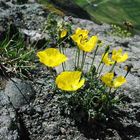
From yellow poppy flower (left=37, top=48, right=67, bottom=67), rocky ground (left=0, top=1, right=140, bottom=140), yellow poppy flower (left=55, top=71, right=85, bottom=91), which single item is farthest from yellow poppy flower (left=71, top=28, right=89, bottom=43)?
rocky ground (left=0, top=1, right=140, bottom=140)

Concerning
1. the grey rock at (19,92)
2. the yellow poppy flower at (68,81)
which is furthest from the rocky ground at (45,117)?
the yellow poppy flower at (68,81)

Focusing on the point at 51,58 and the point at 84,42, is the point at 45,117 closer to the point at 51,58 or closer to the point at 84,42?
the point at 51,58

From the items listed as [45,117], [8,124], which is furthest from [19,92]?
[8,124]

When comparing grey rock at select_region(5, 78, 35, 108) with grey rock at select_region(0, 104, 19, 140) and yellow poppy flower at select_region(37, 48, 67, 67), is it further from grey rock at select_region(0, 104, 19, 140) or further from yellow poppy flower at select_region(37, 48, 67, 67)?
yellow poppy flower at select_region(37, 48, 67, 67)

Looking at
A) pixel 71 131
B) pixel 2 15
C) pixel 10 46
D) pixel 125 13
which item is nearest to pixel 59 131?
pixel 71 131

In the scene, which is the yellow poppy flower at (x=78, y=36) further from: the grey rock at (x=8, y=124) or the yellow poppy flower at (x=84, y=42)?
the grey rock at (x=8, y=124)

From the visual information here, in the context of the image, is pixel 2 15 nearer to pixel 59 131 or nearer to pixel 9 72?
pixel 9 72
